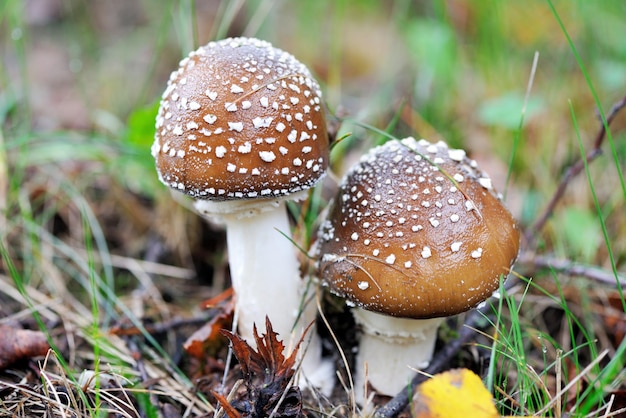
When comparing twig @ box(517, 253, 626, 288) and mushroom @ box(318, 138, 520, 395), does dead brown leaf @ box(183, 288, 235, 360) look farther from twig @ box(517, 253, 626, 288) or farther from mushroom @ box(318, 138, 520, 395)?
twig @ box(517, 253, 626, 288)

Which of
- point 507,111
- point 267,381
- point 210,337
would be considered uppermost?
point 507,111

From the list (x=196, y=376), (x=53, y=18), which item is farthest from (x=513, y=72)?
(x=53, y=18)

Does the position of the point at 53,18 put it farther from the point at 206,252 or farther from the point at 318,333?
the point at 318,333

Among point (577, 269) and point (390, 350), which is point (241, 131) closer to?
point (390, 350)

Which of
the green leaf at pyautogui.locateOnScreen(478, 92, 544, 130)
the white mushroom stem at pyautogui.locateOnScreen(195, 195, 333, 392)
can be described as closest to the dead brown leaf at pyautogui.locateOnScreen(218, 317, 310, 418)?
the white mushroom stem at pyautogui.locateOnScreen(195, 195, 333, 392)

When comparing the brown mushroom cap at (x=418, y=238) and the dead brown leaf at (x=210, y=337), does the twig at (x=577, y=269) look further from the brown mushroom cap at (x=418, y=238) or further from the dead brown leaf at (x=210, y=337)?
the dead brown leaf at (x=210, y=337)

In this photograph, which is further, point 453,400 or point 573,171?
point 573,171

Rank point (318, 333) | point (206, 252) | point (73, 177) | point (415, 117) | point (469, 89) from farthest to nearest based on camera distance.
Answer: point (469, 89) < point (415, 117) < point (73, 177) < point (206, 252) < point (318, 333)

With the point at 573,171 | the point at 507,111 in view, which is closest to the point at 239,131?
the point at 573,171
